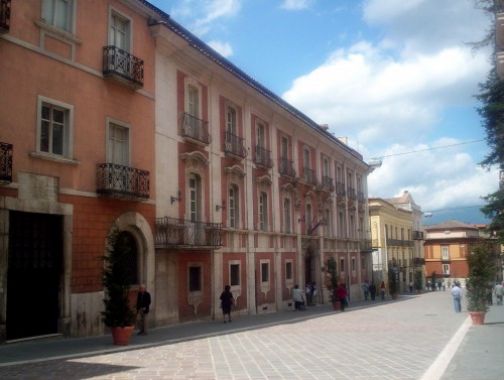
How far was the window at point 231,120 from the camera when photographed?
2714 centimetres

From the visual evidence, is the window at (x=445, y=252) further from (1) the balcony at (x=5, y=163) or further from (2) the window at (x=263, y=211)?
(1) the balcony at (x=5, y=163)

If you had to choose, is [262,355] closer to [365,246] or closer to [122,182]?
[122,182]

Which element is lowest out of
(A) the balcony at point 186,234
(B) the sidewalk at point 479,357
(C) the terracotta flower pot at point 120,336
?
(B) the sidewalk at point 479,357

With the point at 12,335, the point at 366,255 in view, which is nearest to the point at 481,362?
the point at 12,335

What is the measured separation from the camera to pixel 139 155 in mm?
20047

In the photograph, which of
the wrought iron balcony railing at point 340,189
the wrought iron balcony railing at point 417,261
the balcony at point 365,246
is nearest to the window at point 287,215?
the wrought iron balcony railing at point 340,189

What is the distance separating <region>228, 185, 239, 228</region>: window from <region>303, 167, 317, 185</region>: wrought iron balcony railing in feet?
30.1

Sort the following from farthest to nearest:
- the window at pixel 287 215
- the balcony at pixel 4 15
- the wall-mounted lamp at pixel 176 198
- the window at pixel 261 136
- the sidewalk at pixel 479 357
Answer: the window at pixel 287 215 → the window at pixel 261 136 → the wall-mounted lamp at pixel 176 198 → the balcony at pixel 4 15 → the sidewalk at pixel 479 357

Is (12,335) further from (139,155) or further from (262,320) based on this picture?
(262,320)

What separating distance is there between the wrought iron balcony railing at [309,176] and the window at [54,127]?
20.7 m

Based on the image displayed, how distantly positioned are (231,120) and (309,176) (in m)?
10.6

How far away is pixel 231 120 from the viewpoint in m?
27.7

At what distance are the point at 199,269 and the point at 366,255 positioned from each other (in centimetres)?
2847

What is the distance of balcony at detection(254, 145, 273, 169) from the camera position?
29531mm
